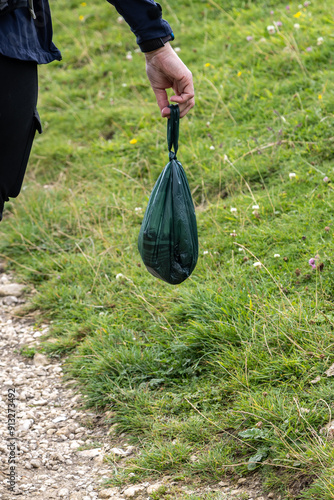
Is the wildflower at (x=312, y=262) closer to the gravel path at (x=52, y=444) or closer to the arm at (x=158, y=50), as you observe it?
the arm at (x=158, y=50)

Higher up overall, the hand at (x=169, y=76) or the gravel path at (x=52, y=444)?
the hand at (x=169, y=76)

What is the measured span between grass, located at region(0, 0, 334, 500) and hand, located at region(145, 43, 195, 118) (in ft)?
3.74

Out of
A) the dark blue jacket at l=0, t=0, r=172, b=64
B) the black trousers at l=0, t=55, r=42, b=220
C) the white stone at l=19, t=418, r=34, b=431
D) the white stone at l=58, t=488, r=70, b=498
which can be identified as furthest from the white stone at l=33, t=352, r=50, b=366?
the dark blue jacket at l=0, t=0, r=172, b=64

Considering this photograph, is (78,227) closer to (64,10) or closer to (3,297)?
(3,297)

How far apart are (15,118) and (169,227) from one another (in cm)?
86

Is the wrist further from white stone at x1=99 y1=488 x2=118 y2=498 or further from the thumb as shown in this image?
white stone at x1=99 y1=488 x2=118 y2=498

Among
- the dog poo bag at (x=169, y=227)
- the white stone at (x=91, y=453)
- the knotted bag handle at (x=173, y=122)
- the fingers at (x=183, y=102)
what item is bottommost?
the white stone at (x=91, y=453)

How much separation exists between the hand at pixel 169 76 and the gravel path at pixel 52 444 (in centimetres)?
165

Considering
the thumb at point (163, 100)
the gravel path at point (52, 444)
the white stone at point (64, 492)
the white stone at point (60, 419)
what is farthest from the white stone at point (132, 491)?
the thumb at point (163, 100)

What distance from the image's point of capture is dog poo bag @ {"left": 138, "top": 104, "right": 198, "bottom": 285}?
2680 millimetres

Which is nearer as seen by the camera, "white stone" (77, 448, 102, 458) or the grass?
the grass

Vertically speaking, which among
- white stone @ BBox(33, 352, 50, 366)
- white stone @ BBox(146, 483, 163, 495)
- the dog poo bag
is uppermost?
the dog poo bag

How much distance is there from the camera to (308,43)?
5340 mm

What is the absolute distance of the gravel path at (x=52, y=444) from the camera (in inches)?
101
